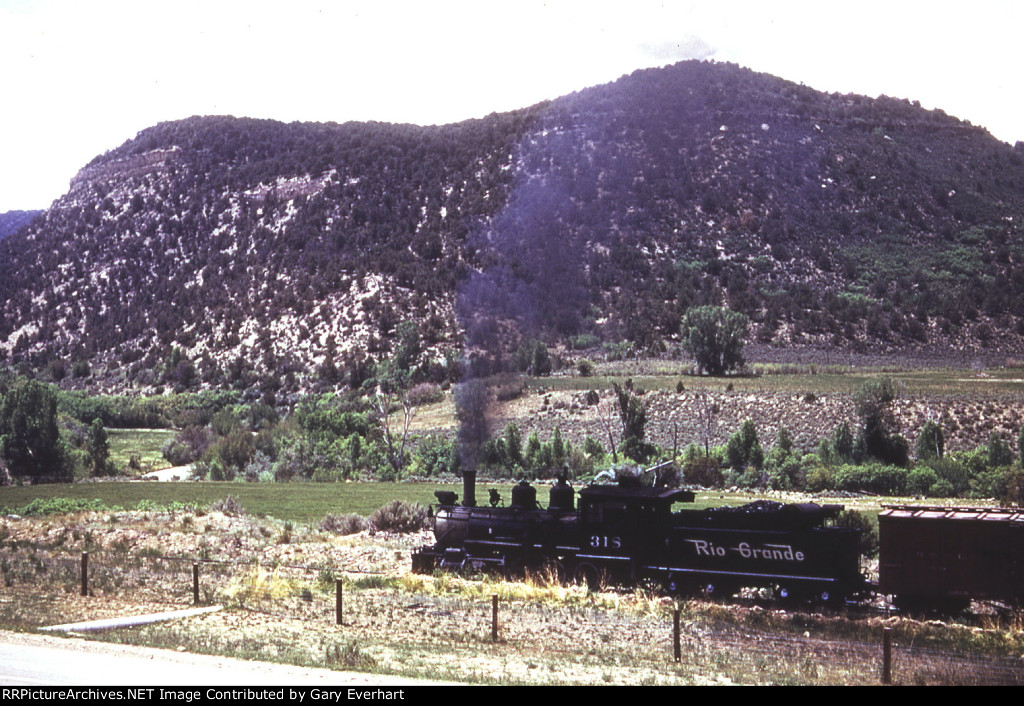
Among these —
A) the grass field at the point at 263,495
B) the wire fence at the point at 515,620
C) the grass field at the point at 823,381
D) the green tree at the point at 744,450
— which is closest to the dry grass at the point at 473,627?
the wire fence at the point at 515,620

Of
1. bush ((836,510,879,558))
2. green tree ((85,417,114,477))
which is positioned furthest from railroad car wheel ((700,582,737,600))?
green tree ((85,417,114,477))

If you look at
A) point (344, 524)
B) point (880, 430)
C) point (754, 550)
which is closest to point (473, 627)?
point (754, 550)

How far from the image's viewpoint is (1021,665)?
50.5ft

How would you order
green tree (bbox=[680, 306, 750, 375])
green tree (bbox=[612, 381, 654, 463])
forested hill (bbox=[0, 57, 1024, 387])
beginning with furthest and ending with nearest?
forested hill (bbox=[0, 57, 1024, 387]), green tree (bbox=[680, 306, 750, 375]), green tree (bbox=[612, 381, 654, 463])

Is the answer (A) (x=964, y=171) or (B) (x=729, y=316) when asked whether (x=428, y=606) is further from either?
(A) (x=964, y=171)

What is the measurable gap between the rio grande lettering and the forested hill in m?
62.0

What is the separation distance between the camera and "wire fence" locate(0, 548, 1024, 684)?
48.8ft

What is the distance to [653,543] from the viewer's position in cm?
2222

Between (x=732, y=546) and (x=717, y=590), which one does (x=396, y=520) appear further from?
(x=732, y=546)

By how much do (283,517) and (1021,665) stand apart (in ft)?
113

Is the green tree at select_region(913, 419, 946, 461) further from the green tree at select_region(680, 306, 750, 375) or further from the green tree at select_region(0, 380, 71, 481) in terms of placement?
the green tree at select_region(0, 380, 71, 481)

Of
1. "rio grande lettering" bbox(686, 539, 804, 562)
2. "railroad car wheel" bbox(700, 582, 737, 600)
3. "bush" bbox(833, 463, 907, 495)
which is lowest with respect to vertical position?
"bush" bbox(833, 463, 907, 495)

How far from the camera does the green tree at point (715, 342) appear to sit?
85.2 m
